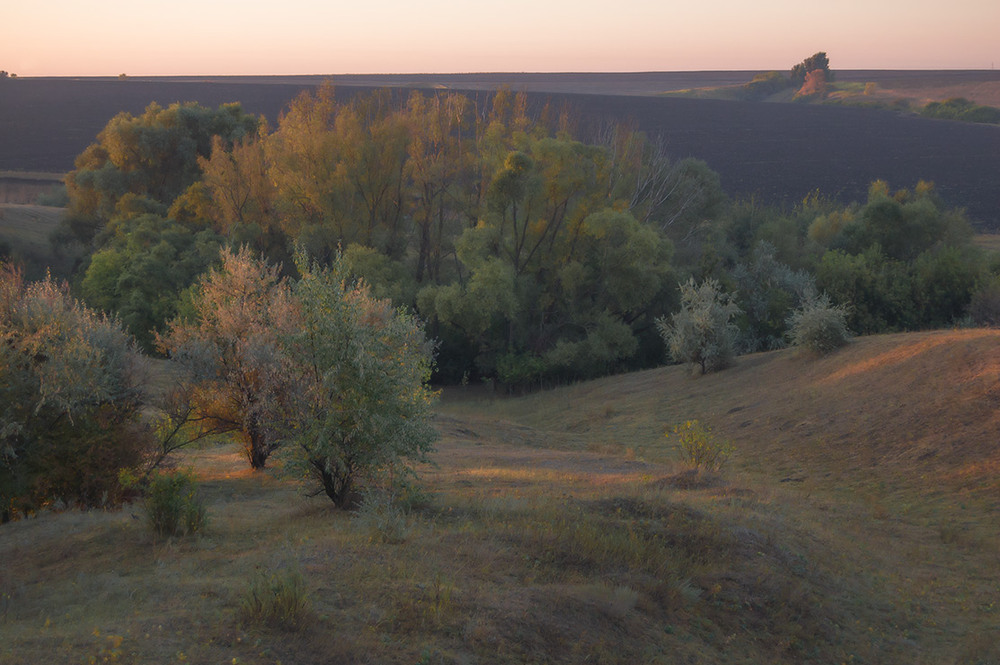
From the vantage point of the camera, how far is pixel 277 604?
21.5 ft

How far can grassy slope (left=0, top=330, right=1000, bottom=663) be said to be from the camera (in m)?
6.77

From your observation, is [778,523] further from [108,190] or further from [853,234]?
[108,190]

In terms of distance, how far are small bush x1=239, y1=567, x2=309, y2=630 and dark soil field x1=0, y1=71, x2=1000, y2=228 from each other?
57.2m

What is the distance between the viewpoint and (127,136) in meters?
45.2

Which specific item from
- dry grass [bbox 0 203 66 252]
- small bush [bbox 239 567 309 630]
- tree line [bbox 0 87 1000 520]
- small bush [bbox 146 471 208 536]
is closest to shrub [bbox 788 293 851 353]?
tree line [bbox 0 87 1000 520]

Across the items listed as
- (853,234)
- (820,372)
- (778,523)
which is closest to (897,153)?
(853,234)

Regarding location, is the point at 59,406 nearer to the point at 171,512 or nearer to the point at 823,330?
the point at 171,512

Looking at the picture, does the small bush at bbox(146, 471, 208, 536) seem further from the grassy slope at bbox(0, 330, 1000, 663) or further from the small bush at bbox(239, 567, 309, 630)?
the small bush at bbox(239, 567, 309, 630)

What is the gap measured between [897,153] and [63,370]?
101 metres

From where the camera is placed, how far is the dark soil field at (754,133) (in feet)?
259

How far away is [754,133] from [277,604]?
11621 centimetres

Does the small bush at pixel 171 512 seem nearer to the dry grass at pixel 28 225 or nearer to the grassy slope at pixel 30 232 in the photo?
the grassy slope at pixel 30 232

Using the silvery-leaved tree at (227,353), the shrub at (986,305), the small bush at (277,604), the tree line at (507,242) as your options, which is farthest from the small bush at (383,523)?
the shrub at (986,305)

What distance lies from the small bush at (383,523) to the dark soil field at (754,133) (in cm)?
5477
